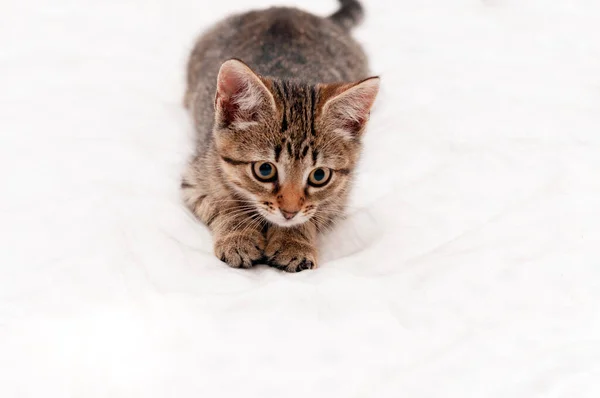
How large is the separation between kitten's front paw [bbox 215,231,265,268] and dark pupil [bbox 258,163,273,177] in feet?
0.86

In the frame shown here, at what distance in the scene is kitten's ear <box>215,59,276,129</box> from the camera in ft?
6.98

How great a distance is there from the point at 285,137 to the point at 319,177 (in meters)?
0.21

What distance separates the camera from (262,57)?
3104 mm

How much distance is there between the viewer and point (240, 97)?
2.23 meters

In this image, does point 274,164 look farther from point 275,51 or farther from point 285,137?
point 275,51

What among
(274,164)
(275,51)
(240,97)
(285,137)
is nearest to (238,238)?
(274,164)

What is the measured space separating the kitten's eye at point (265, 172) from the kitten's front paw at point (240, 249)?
9.8 inches

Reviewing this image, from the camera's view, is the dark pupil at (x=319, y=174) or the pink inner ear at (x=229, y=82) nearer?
the pink inner ear at (x=229, y=82)

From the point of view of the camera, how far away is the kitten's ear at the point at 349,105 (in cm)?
222

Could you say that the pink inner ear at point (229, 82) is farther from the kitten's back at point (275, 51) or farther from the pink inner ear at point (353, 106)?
the kitten's back at point (275, 51)

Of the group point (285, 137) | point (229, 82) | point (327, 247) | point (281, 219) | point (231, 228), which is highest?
point (229, 82)

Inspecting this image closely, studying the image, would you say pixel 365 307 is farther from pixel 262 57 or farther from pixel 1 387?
pixel 262 57

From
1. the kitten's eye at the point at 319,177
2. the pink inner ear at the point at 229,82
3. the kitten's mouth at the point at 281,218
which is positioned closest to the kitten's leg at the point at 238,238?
the kitten's mouth at the point at 281,218

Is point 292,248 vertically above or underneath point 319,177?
underneath
